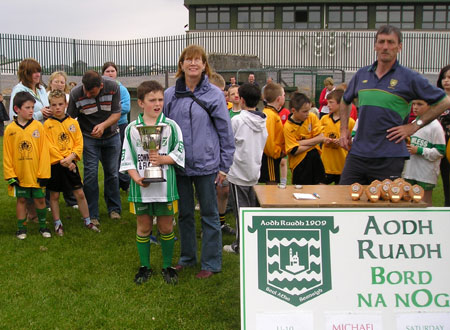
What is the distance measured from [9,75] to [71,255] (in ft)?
63.2

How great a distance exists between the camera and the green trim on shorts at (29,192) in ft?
20.0

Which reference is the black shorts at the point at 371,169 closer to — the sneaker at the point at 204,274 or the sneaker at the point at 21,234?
the sneaker at the point at 204,274

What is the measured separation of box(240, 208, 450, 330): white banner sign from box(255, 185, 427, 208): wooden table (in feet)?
0.14

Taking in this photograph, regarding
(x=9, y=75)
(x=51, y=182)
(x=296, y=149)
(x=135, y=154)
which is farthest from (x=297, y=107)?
(x=9, y=75)

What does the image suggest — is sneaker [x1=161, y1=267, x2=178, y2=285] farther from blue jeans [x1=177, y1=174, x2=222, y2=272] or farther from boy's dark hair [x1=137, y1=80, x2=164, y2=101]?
boy's dark hair [x1=137, y1=80, x2=164, y2=101]

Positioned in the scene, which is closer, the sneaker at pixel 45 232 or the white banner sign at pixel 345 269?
the white banner sign at pixel 345 269

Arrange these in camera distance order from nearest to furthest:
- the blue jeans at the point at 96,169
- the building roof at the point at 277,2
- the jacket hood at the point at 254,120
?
the jacket hood at the point at 254,120, the blue jeans at the point at 96,169, the building roof at the point at 277,2

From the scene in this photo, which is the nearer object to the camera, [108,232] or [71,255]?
[71,255]

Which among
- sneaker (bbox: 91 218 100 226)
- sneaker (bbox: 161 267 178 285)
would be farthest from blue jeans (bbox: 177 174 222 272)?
sneaker (bbox: 91 218 100 226)

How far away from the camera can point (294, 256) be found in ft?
10.6

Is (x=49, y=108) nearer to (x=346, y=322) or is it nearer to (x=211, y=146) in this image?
(x=211, y=146)

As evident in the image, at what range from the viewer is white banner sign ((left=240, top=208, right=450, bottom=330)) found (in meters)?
3.13

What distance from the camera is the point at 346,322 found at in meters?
3.12

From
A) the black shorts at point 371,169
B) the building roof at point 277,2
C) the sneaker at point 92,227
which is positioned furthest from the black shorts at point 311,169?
the building roof at point 277,2
